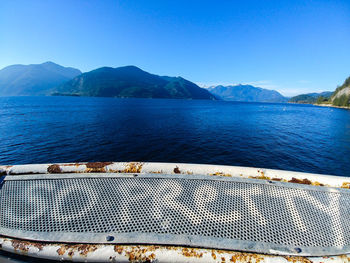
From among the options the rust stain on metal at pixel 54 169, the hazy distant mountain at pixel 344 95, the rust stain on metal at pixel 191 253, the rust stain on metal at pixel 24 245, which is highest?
the hazy distant mountain at pixel 344 95

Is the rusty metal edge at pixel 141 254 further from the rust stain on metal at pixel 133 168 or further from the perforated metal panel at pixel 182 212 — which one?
the rust stain on metal at pixel 133 168

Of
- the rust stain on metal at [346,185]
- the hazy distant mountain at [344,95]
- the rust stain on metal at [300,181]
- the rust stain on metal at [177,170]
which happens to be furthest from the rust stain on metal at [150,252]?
the hazy distant mountain at [344,95]

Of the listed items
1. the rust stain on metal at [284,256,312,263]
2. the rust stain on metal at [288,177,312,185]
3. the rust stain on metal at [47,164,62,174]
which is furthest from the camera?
the rust stain on metal at [47,164,62,174]

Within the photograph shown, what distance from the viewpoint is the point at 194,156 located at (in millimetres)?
14734

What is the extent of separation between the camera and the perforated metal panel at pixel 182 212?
2.17 metres

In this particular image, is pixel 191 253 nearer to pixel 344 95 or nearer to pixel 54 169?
pixel 54 169

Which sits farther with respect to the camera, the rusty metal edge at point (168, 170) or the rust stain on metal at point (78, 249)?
the rusty metal edge at point (168, 170)

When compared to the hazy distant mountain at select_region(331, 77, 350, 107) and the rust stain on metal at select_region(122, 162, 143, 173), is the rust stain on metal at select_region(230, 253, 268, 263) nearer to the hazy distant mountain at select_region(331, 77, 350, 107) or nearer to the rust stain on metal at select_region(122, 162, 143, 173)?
the rust stain on metal at select_region(122, 162, 143, 173)

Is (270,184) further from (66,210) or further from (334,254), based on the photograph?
(66,210)

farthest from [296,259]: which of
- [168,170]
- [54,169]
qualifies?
[54,169]

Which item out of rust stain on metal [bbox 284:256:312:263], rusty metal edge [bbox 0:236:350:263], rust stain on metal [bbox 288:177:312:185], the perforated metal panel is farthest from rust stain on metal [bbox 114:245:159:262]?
rust stain on metal [bbox 288:177:312:185]

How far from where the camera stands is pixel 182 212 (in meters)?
2.62

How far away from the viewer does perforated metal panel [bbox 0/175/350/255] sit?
2.17 m

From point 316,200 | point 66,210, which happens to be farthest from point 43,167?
point 316,200
